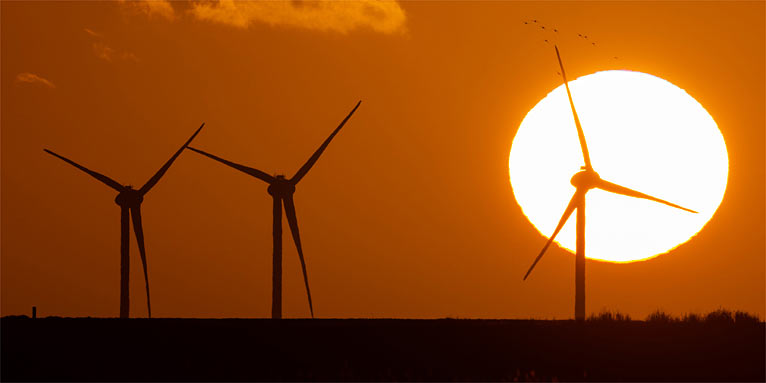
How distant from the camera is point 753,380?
64.4 metres

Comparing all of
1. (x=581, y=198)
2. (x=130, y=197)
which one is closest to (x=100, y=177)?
(x=130, y=197)

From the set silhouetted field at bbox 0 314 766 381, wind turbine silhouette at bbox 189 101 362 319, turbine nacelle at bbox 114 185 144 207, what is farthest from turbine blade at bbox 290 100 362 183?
silhouetted field at bbox 0 314 766 381

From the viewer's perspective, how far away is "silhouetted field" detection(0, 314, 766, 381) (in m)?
59.7

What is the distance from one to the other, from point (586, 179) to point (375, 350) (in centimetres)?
3516

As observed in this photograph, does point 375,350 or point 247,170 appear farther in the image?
point 247,170

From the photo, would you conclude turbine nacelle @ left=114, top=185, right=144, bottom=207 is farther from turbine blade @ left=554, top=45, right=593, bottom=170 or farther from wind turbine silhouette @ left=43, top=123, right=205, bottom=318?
turbine blade @ left=554, top=45, right=593, bottom=170

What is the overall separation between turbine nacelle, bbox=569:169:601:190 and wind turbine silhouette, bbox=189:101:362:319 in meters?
16.1

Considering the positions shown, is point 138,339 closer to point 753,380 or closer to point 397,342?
point 397,342

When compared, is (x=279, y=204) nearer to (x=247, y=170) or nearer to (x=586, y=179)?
(x=247, y=170)

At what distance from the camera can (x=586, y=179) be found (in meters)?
96.1

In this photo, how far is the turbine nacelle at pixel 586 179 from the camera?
315 ft

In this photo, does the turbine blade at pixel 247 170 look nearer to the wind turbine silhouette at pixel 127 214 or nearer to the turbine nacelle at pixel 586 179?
the wind turbine silhouette at pixel 127 214

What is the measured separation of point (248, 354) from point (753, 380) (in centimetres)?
2360

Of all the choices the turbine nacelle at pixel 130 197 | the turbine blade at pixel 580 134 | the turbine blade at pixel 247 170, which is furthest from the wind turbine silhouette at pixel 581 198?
the turbine nacelle at pixel 130 197
